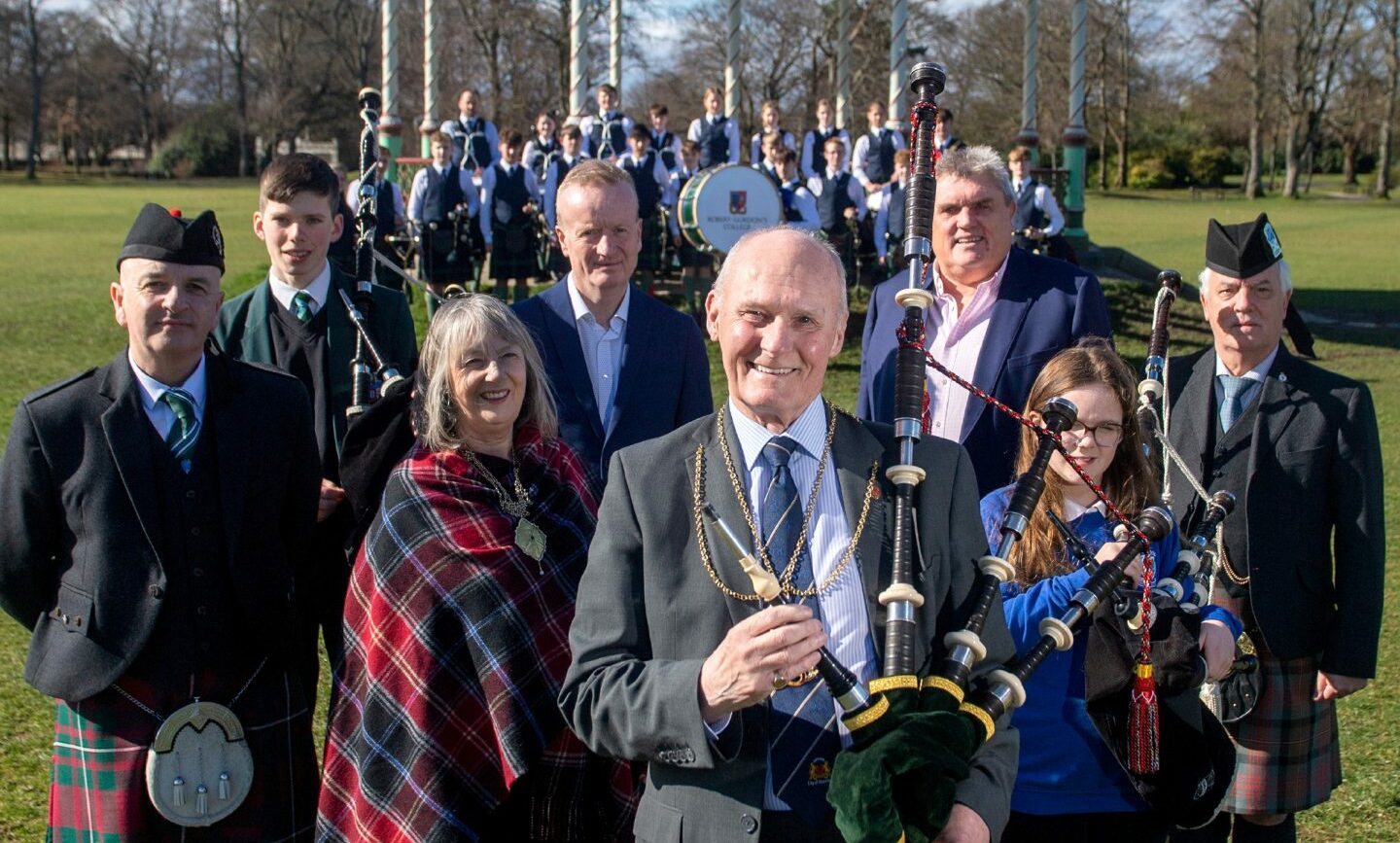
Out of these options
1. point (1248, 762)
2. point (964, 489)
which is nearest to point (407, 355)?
point (964, 489)

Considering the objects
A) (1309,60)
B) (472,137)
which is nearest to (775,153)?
(472,137)

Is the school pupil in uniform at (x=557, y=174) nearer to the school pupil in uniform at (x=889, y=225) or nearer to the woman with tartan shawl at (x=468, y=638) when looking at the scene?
the school pupil in uniform at (x=889, y=225)

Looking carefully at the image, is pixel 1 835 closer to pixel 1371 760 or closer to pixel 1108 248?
pixel 1371 760

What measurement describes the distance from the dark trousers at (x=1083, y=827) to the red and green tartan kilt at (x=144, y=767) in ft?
5.58

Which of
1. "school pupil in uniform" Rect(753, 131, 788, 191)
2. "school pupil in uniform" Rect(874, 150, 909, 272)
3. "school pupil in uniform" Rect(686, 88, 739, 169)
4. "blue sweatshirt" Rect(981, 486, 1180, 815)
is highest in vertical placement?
"school pupil in uniform" Rect(686, 88, 739, 169)

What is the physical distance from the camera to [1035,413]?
10.1 ft

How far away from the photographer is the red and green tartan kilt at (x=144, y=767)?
2975 millimetres

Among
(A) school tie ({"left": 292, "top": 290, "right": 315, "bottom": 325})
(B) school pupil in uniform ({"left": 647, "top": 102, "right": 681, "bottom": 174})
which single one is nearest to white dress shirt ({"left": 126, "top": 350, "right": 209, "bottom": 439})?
(A) school tie ({"left": 292, "top": 290, "right": 315, "bottom": 325})

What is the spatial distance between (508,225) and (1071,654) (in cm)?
1301

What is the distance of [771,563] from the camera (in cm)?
225

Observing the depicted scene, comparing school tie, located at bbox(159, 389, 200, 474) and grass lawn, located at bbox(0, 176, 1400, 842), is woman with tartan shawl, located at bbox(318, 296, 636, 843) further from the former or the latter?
grass lawn, located at bbox(0, 176, 1400, 842)

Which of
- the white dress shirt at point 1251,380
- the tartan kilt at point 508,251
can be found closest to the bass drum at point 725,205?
the tartan kilt at point 508,251

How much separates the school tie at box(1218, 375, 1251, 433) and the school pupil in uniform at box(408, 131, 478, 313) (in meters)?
11.8

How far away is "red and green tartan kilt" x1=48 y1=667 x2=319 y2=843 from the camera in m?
2.97
